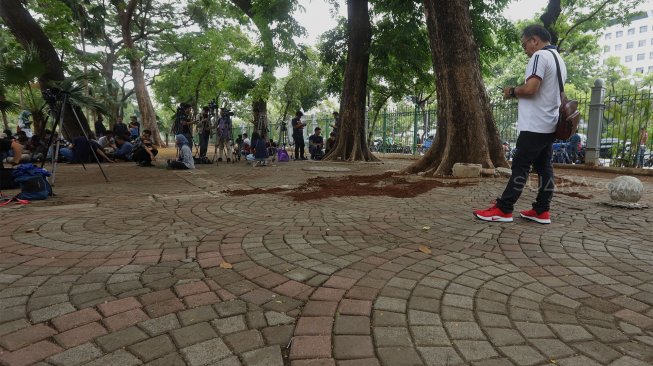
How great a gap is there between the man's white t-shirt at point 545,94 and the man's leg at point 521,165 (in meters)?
0.11

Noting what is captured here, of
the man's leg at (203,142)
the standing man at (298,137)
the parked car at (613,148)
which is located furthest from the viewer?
the standing man at (298,137)

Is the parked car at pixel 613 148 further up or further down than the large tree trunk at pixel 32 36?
further down

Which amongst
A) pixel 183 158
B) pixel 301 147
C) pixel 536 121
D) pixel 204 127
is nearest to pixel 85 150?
pixel 204 127

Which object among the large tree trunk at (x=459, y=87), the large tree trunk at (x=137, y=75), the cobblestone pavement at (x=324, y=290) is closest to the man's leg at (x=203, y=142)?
the large tree trunk at (x=459, y=87)

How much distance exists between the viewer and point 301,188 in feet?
22.2

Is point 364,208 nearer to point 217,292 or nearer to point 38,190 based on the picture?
point 217,292

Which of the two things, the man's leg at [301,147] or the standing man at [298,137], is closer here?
the standing man at [298,137]

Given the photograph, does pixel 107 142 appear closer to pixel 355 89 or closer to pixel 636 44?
pixel 355 89

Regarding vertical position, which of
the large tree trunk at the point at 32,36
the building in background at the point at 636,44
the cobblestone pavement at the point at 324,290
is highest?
the building in background at the point at 636,44

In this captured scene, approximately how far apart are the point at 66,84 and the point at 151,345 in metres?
6.78

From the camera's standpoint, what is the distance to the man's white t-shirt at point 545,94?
383 cm

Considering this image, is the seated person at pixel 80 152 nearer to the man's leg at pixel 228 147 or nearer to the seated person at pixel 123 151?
the seated person at pixel 123 151

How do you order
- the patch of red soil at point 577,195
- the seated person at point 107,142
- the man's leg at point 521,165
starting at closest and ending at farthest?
1. the man's leg at point 521,165
2. the patch of red soil at point 577,195
3. the seated person at point 107,142

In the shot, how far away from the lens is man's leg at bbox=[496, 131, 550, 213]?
3.95 metres
